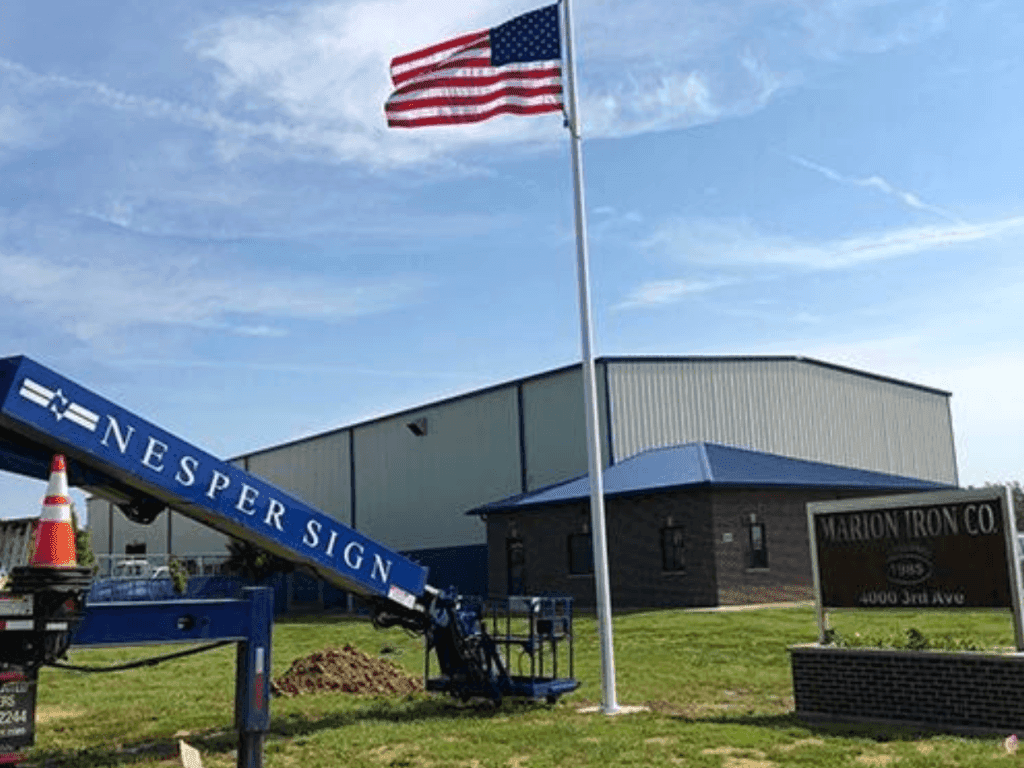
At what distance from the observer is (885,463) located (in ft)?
155

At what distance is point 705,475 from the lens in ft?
114

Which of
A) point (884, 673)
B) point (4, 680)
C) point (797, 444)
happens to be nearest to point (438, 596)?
point (884, 673)

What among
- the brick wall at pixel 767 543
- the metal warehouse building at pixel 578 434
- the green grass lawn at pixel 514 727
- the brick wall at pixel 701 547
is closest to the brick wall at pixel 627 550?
the brick wall at pixel 701 547

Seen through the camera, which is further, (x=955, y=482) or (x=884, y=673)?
(x=955, y=482)

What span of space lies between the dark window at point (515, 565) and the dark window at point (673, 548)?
6.88 meters

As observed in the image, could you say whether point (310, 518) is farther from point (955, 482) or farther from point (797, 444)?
point (955, 482)

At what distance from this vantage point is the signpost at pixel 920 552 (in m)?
11.2

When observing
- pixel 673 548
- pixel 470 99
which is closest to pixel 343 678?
pixel 470 99

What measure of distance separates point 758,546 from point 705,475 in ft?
9.38

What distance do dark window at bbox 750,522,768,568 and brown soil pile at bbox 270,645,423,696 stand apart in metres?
20.3

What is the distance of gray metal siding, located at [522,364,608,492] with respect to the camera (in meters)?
41.2

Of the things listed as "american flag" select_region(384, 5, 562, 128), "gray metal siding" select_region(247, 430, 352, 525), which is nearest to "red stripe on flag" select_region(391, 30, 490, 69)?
"american flag" select_region(384, 5, 562, 128)

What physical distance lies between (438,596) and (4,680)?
657 cm

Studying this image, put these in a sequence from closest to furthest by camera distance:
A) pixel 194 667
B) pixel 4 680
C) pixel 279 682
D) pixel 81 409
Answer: pixel 4 680
pixel 81 409
pixel 279 682
pixel 194 667
